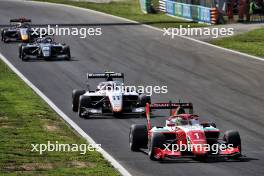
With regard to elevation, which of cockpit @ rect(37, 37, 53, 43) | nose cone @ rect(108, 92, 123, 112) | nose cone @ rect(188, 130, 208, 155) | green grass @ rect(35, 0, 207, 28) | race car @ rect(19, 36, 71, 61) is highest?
nose cone @ rect(188, 130, 208, 155)

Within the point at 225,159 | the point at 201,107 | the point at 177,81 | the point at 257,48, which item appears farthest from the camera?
the point at 257,48

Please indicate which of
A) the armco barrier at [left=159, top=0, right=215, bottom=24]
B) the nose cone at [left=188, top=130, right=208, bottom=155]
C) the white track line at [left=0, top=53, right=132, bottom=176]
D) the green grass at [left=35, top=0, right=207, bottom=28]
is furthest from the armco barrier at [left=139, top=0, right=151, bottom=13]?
the nose cone at [left=188, top=130, right=208, bottom=155]

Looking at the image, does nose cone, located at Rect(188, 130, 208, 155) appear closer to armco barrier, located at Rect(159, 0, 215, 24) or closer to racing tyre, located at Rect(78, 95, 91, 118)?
racing tyre, located at Rect(78, 95, 91, 118)

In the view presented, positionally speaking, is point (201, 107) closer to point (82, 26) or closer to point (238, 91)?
point (238, 91)

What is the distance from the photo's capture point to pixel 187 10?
6819cm

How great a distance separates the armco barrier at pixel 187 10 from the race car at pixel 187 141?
136 feet

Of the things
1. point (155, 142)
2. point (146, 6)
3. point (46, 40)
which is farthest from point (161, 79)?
point (146, 6)

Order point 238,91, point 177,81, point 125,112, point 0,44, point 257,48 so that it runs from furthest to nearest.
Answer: point 0,44
point 257,48
point 177,81
point 238,91
point 125,112

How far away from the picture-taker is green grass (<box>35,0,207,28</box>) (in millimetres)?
64938

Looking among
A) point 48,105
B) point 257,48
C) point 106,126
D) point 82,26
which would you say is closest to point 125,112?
point 106,126

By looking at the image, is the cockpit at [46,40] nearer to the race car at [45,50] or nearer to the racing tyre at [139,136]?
the race car at [45,50]

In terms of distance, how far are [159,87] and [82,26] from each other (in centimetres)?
2790

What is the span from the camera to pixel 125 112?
3008 cm

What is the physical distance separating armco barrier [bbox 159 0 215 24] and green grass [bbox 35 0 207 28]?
79cm
